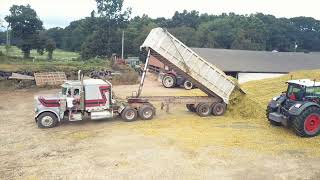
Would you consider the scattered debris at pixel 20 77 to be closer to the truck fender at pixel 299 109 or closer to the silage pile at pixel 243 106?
the silage pile at pixel 243 106

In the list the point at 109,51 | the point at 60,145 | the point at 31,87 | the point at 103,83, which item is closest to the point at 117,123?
the point at 103,83

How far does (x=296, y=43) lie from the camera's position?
9838 centimetres

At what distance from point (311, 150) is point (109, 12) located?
184 ft

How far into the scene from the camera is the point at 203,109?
2045cm

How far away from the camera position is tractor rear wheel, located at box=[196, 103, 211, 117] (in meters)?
20.4

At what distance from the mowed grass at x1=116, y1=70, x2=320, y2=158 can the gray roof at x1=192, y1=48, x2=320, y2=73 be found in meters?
15.5

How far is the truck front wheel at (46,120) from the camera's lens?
58.1ft

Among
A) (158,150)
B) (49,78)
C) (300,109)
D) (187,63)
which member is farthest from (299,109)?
(49,78)

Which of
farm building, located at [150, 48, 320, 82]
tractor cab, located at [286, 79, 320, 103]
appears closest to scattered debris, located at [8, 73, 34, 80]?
farm building, located at [150, 48, 320, 82]

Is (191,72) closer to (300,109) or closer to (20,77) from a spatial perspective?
(300,109)

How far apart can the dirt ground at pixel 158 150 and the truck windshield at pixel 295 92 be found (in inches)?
59.4

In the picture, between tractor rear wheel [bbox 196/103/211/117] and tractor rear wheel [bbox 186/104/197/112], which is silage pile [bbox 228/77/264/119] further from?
tractor rear wheel [bbox 186/104/197/112]

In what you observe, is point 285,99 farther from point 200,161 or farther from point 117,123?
point 117,123

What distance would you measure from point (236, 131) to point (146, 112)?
4.76 meters
